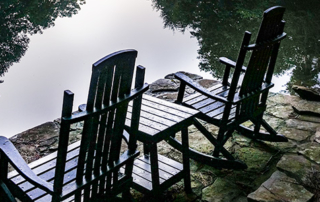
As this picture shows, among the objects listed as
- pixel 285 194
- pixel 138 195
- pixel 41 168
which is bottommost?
pixel 138 195

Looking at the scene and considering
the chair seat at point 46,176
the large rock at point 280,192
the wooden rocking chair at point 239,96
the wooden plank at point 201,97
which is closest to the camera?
the chair seat at point 46,176

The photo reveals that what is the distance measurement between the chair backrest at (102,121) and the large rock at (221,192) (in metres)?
0.82

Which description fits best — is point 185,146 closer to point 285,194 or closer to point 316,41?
point 285,194

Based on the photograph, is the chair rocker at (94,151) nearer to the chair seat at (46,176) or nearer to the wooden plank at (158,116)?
the chair seat at (46,176)

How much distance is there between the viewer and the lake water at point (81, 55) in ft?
14.7

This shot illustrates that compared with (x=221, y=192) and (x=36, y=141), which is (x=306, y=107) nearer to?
(x=221, y=192)

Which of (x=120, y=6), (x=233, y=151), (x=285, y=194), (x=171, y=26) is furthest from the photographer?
(x=120, y=6)

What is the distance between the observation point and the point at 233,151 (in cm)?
Result: 325

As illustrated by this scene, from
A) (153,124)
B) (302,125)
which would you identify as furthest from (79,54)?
(153,124)

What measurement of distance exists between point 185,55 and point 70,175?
14.0 ft

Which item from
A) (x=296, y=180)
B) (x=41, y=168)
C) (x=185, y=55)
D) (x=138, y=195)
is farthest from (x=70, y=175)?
(x=185, y=55)

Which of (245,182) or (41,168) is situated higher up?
(41,168)

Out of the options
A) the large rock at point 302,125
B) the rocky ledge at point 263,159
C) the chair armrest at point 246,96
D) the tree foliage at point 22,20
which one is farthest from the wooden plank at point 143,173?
the tree foliage at point 22,20

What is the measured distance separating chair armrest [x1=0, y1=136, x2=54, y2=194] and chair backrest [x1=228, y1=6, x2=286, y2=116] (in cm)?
137
